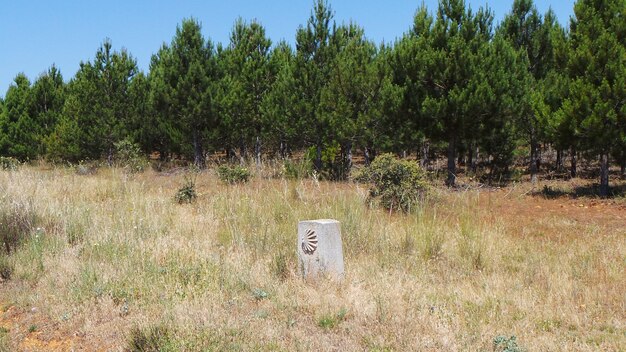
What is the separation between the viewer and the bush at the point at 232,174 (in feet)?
43.0

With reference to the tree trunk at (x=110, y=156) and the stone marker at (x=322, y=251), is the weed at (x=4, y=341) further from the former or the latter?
the tree trunk at (x=110, y=156)

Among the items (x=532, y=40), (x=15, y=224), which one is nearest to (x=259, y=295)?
(x=15, y=224)

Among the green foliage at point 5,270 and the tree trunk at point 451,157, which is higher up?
the tree trunk at point 451,157

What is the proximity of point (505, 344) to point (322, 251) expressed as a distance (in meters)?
2.11

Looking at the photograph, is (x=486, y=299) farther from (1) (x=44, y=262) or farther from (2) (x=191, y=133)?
(2) (x=191, y=133)

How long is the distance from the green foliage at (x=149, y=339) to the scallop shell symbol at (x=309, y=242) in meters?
1.90

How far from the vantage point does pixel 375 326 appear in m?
4.17

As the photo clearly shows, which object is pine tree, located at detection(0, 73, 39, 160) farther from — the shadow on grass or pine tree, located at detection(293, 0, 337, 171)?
the shadow on grass

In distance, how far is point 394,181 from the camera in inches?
434

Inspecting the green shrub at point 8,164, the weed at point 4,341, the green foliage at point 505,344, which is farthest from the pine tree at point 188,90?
the green foliage at point 505,344

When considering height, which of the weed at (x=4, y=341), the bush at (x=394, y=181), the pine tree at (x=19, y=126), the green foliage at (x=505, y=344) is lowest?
the weed at (x=4, y=341)

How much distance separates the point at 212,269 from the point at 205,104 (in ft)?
52.6

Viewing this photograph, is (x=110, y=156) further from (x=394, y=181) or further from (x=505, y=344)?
(x=505, y=344)

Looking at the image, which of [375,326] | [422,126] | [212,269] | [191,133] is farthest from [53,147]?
[375,326]
